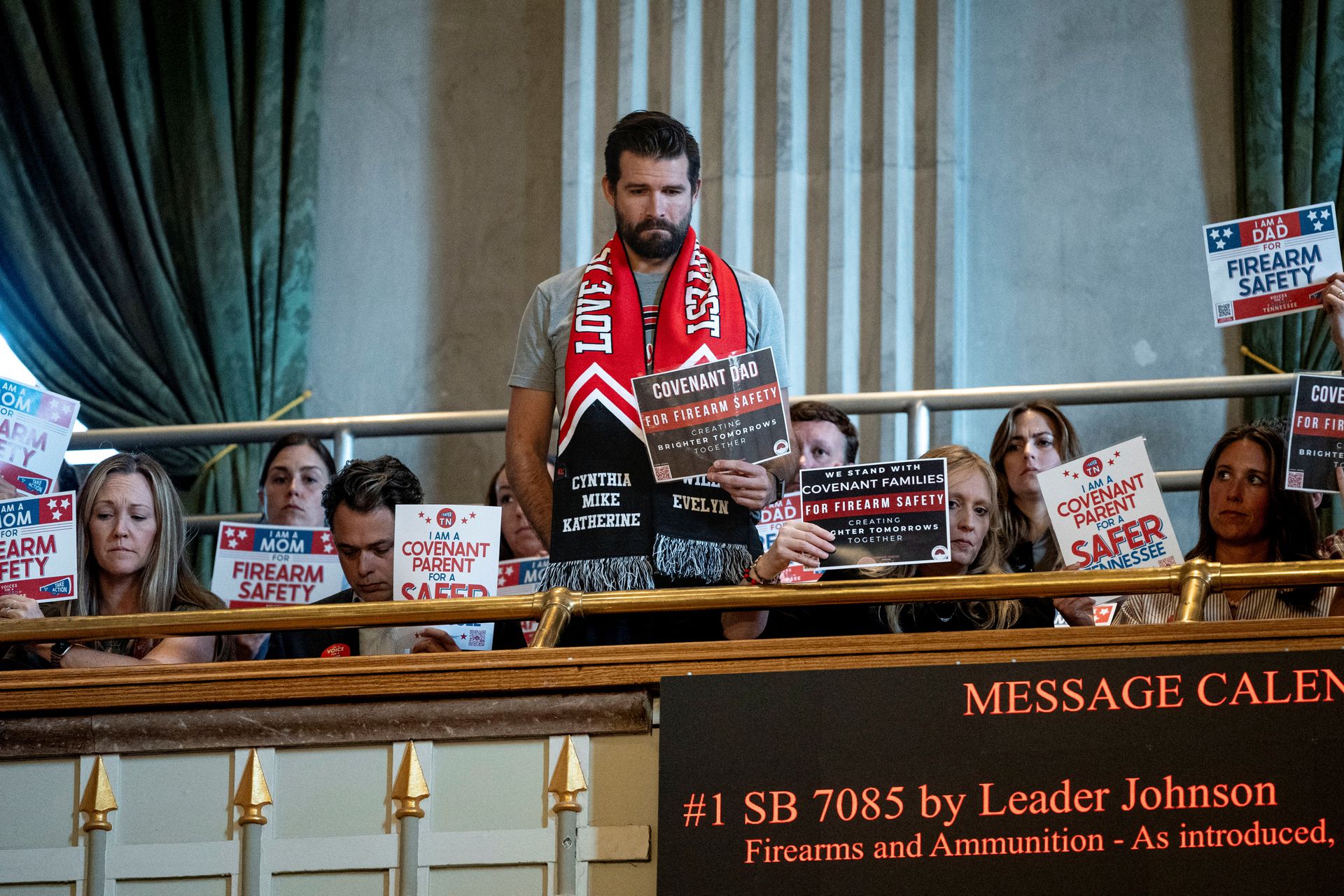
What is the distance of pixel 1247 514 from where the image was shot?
385cm

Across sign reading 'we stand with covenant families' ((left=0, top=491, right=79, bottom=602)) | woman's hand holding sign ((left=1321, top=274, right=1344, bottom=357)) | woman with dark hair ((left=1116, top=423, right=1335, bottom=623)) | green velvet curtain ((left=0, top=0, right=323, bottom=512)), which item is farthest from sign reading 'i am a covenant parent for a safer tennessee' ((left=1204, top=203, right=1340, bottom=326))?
→ green velvet curtain ((left=0, top=0, right=323, bottom=512))

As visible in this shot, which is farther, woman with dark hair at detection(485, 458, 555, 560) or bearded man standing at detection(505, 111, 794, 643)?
woman with dark hair at detection(485, 458, 555, 560)

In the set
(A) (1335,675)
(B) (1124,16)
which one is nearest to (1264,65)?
(B) (1124,16)

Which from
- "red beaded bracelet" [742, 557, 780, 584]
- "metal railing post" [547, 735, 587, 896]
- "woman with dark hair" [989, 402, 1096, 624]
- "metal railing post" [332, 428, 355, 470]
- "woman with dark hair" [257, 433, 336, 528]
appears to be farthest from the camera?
"metal railing post" [332, 428, 355, 470]

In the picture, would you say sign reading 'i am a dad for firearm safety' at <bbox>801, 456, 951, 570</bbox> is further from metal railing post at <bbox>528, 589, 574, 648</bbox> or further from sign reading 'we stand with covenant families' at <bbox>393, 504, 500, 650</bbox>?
sign reading 'we stand with covenant families' at <bbox>393, 504, 500, 650</bbox>

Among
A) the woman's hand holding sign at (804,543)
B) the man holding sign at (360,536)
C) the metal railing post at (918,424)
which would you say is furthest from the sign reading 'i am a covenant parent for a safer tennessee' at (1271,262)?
the man holding sign at (360,536)

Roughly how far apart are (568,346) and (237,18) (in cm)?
388

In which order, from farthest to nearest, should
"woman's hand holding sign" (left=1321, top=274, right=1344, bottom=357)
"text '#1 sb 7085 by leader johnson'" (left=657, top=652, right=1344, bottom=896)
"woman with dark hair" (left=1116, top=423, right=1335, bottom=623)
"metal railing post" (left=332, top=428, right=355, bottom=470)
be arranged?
"metal railing post" (left=332, top=428, right=355, bottom=470), "woman's hand holding sign" (left=1321, top=274, right=1344, bottom=357), "woman with dark hair" (left=1116, top=423, right=1335, bottom=623), "text '#1 sb 7085 by leader johnson'" (left=657, top=652, right=1344, bottom=896)

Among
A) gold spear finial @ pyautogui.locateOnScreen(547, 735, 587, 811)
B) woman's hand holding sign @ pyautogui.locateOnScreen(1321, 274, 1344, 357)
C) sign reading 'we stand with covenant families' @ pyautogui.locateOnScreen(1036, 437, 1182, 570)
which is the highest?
woman's hand holding sign @ pyautogui.locateOnScreen(1321, 274, 1344, 357)

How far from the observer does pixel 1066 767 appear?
2641 millimetres

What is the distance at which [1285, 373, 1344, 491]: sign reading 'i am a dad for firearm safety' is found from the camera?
11.8 ft

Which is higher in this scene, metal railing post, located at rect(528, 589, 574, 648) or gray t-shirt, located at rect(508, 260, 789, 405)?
gray t-shirt, located at rect(508, 260, 789, 405)

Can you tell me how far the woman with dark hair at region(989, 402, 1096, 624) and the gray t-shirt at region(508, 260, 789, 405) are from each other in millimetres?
736

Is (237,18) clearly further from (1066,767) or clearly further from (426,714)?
(1066,767)
